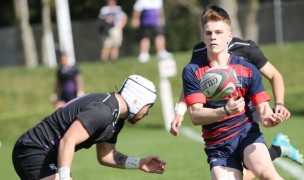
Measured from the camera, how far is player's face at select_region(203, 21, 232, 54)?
711 cm

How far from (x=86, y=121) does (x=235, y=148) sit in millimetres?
1332

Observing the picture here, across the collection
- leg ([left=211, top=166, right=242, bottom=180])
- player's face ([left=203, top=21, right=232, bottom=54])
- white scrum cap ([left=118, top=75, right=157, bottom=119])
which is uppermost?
player's face ([left=203, top=21, right=232, bottom=54])

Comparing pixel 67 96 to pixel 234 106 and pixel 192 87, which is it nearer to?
pixel 192 87

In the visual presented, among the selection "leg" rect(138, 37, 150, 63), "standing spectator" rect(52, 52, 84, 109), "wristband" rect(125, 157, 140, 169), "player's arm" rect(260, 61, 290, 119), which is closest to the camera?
"wristband" rect(125, 157, 140, 169)

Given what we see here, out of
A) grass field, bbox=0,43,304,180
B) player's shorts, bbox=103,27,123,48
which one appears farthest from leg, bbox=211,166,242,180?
player's shorts, bbox=103,27,123,48

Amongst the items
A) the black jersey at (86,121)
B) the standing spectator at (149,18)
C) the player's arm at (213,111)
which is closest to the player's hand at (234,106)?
the player's arm at (213,111)

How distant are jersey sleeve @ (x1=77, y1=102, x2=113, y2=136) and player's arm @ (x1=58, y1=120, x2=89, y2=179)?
0.15 feet

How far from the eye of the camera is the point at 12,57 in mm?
40906

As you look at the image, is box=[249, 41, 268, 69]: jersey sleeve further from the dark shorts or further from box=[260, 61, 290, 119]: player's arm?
the dark shorts

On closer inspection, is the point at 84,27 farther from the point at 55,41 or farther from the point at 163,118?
the point at 163,118

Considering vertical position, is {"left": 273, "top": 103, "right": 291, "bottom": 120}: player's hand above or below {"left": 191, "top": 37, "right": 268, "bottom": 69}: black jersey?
below

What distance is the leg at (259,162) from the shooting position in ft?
22.2

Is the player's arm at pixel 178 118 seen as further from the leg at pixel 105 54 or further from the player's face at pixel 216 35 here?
the leg at pixel 105 54

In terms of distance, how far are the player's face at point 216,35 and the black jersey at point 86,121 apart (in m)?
0.95
